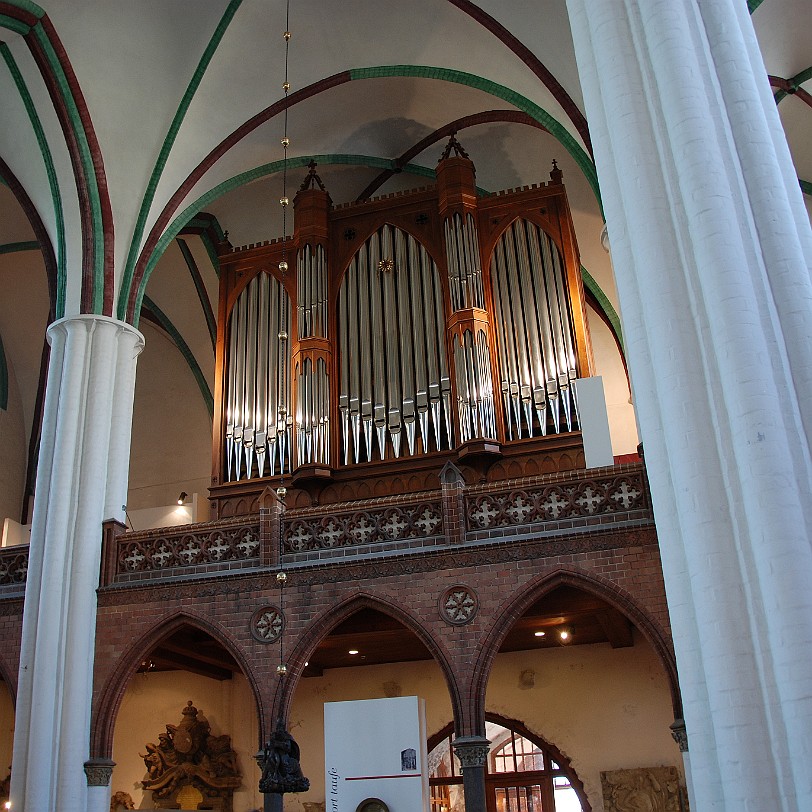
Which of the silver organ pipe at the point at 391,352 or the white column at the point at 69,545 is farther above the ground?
the silver organ pipe at the point at 391,352

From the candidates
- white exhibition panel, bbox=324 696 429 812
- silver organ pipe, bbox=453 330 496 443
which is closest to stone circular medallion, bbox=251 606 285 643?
white exhibition panel, bbox=324 696 429 812

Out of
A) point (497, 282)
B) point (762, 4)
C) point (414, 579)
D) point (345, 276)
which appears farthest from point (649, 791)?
point (762, 4)

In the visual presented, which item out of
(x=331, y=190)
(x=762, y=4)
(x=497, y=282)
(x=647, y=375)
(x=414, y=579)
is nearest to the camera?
(x=647, y=375)

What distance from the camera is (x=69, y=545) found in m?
10.9

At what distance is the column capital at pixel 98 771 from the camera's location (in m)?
10.0

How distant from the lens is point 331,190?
1593cm

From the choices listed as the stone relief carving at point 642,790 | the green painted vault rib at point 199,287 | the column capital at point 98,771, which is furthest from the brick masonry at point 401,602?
the green painted vault rib at point 199,287

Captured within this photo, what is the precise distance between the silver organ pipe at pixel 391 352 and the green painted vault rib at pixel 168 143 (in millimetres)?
2842

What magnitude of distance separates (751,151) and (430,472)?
22.1ft

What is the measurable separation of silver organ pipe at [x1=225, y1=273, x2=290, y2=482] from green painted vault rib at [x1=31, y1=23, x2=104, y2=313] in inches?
87.5

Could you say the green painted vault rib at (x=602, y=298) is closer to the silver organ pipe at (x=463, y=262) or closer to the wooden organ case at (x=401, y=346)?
the wooden organ case at (x=401, y=346)

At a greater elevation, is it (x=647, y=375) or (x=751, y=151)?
(x=751, y=151)

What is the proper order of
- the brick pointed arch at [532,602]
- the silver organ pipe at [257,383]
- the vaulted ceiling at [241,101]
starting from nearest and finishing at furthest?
the brick pointed arch at [532,602]
the vaulted ceiling at [241,101]
the silver organ pipe at [257,383]

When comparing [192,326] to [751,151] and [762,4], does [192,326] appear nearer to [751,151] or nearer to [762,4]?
[762,4]
